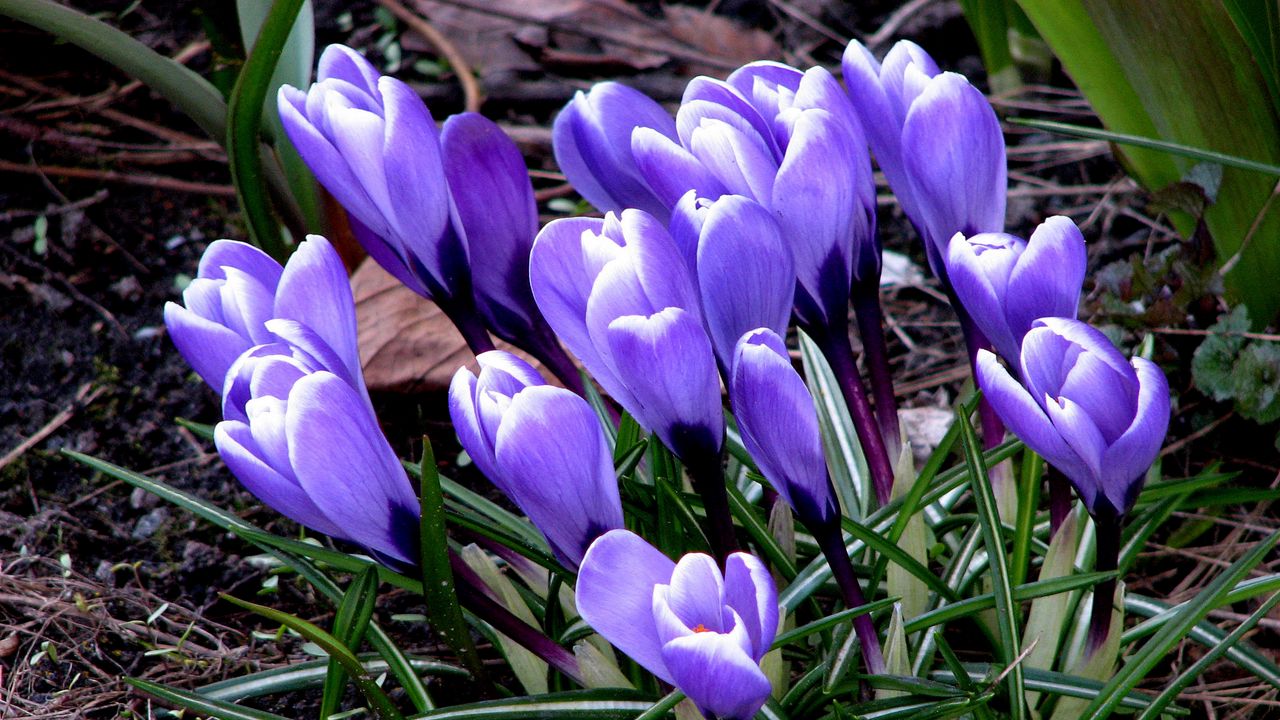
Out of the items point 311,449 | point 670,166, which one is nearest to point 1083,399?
point 670,166

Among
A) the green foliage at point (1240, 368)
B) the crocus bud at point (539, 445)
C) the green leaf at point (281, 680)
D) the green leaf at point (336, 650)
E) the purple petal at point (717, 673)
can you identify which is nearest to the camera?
the purple petal at point (717, 673)

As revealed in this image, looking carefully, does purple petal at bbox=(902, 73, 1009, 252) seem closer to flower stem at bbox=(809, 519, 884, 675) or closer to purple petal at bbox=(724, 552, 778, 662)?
flower stem at bbox=(809, 519, 884, 675)

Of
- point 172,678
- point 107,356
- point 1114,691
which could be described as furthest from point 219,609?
point 1114,691

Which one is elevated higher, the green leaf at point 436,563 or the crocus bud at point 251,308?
the crocus bud at point 251,308

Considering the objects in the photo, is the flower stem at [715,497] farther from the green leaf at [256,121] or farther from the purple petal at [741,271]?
the green leaf at [256,121]

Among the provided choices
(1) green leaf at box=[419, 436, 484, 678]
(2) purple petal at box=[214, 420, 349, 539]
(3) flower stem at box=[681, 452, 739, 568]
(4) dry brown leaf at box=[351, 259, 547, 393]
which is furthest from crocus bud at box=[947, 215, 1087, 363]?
(4) dry brown leaf at box=[351, 259, 547, 393]

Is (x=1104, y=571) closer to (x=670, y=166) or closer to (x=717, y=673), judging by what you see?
(x=717, y=673)

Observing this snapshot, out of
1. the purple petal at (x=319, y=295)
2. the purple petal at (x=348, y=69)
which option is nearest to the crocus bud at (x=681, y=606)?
the purple petal at (x=319, y=295)
